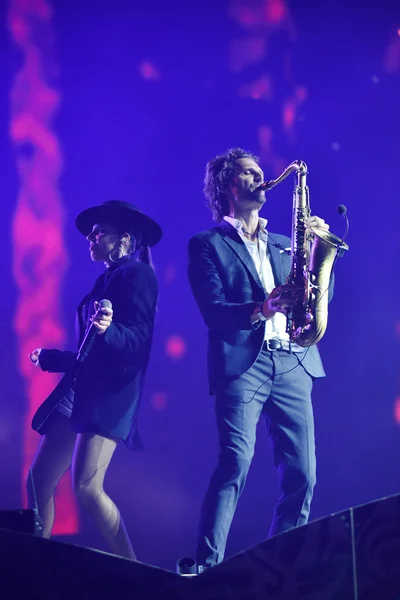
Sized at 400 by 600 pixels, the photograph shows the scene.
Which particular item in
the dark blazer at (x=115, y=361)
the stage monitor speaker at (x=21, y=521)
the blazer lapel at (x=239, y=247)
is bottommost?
the stage monitor speaker at (x=21, y=521)

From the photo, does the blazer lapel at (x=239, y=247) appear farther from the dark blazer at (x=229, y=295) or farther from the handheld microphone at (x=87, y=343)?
the handheld microphone at (x=87, y=343)

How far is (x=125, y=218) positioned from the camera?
116 inches

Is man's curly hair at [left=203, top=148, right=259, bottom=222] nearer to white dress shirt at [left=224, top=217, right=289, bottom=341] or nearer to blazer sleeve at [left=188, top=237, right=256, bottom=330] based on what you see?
white dress shirt at [left=224, top=217, right=289, bottom=341]

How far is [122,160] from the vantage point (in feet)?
10.7

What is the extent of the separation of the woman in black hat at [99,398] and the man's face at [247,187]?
0.60 metres

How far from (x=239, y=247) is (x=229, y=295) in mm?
247

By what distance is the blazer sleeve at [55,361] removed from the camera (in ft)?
8.47

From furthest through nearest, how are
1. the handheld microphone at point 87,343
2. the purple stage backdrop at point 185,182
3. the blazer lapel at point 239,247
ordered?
the purple stage backdrop at point 185,182, the blazer lapel at point 239,247, the handheld microphone at point 87,343

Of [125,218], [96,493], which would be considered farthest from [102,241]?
[96,493]

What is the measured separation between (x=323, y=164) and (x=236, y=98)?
2.13 ft

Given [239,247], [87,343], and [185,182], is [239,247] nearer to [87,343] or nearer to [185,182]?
[185,182]

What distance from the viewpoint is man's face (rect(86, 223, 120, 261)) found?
291 cm

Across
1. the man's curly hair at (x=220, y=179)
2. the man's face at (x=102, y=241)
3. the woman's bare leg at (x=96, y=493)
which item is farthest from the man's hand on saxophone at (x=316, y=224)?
the woman's bare leg at (x=96, y=493)

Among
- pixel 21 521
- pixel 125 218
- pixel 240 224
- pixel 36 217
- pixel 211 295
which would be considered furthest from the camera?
pixel 36 217
